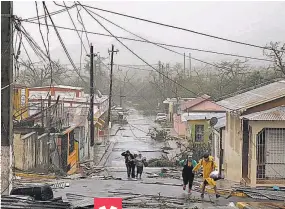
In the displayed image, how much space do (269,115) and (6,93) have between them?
9985mm

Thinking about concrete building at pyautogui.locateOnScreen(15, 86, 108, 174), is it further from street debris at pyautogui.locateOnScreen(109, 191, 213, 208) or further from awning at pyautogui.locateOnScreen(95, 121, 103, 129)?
street debris at pyautogui.locateOnScreen(109, 191, 213, 208)

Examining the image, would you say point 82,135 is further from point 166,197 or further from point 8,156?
point 8,156

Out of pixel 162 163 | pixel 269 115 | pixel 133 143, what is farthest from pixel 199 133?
pixel 269 115

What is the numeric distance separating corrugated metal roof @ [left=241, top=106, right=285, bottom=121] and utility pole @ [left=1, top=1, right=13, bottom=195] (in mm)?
9306

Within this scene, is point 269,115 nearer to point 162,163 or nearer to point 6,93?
point 6,93

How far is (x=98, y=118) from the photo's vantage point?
40.2m

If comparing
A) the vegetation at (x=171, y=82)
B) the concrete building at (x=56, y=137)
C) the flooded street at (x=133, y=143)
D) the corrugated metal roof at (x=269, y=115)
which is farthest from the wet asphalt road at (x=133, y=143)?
the corrugated metal roof at (x=269, y=115)

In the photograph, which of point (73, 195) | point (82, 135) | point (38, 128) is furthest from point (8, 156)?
point (82, 135)

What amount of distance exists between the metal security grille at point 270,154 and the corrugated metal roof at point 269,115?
56 cm

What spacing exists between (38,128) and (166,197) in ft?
37.8

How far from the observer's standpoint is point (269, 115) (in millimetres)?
16062

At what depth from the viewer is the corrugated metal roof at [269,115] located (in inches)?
624

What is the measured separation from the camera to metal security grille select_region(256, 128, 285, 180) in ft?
53.7

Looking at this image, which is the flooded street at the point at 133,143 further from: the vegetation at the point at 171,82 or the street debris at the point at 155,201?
the street debris at the point at 155,201
